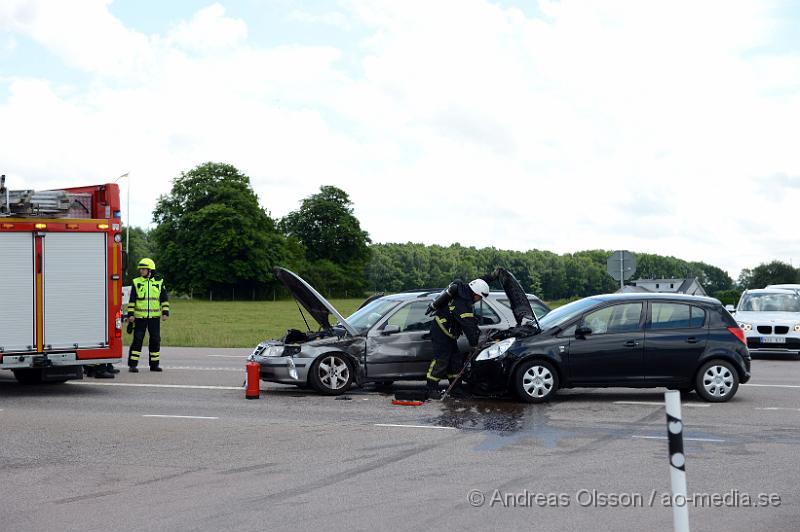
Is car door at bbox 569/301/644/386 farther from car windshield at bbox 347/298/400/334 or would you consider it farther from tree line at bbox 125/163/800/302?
tree line at bbox 125/163/800/302

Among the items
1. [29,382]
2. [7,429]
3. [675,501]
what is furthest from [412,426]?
[29,382]

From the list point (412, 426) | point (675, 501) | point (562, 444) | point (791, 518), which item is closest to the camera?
point (675, 501)

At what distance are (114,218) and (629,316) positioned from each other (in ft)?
25.1

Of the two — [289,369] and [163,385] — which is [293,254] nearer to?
[163,385]

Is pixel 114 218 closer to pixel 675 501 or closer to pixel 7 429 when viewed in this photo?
pixel 7 429

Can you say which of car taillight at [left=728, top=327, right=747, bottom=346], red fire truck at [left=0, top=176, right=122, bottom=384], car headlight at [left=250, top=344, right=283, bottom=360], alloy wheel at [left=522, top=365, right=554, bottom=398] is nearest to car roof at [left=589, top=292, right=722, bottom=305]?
car taillight at [left=728, top=327, right=747, bottom=346]

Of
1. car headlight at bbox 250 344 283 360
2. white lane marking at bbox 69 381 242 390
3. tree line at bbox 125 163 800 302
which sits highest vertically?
tree line at bbox 125 163 800 302

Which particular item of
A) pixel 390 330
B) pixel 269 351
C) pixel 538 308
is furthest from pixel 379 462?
pixel 538 308

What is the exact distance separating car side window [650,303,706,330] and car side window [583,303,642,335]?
0.78 feet

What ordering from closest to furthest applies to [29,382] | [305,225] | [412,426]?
[412,426] → [29,382] → [305,225]

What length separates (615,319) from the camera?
13.2 metres

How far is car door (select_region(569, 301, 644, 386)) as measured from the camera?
42.2 feet

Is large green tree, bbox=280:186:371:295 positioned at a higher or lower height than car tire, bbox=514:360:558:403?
higher

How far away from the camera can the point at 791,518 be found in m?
6.66
